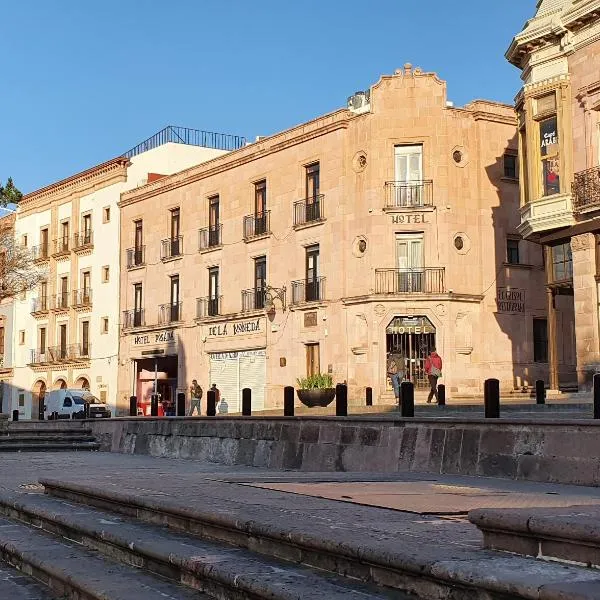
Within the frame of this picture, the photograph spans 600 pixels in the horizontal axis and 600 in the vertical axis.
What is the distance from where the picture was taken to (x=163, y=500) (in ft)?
22.3

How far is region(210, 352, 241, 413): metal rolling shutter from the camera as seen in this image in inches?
1478

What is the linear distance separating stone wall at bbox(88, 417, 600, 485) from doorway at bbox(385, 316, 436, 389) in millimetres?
13261

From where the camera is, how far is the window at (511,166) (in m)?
34.1

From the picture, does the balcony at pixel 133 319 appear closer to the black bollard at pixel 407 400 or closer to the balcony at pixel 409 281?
the balcony at pixel 409 281

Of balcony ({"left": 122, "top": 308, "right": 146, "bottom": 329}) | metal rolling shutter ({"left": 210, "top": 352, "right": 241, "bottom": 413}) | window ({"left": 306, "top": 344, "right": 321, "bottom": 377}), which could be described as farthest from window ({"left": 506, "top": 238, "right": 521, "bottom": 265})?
balcony ({"left": 122, "top": 308, "right": 146, "bottom": 329})

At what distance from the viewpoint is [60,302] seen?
49969mm

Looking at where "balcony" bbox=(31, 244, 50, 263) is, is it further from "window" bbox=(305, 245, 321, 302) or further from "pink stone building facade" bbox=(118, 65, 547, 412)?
"window" bbox=(305, 245, 321, 302)

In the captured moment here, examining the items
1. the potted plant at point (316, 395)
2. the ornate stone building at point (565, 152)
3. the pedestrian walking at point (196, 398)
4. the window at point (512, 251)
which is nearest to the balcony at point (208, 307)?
the pedestrian walking at point (196, 398)

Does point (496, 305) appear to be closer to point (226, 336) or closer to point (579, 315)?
point (579, 315)

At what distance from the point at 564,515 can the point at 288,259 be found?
31.5 m

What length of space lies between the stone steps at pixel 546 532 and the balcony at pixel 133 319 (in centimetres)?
3983

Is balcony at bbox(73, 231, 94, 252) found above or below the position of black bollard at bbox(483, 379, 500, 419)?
above

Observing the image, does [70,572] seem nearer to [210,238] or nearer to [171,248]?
[210,238]

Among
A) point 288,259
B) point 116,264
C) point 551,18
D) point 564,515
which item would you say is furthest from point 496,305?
point 564,515
